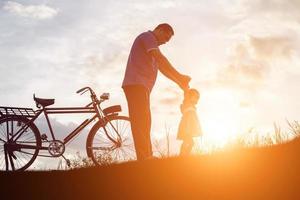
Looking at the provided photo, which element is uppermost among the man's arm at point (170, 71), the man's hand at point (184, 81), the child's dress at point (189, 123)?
the man's arm at point (170, 71)

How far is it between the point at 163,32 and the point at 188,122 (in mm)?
1969

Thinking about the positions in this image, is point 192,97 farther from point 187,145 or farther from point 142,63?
point 142,63

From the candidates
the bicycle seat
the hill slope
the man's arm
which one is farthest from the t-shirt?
the bicycle seat

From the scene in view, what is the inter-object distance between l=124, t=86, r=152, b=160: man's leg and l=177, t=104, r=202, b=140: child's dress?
1260 millimetres

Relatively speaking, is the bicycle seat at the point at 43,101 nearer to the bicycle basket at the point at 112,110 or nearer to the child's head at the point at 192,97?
the bicycle basket at the point at 112,110

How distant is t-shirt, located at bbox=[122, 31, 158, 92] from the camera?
32.4 feet

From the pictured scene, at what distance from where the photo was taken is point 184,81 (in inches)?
385

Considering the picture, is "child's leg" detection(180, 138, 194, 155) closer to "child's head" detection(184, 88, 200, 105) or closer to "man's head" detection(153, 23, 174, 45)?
"child's head" detection(184, 88, 200, 105)

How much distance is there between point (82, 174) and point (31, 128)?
116 inches

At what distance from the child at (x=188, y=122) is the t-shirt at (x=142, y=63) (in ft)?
3.78

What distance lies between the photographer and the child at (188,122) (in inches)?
429

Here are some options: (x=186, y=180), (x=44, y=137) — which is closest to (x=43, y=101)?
(x=44, y=137)

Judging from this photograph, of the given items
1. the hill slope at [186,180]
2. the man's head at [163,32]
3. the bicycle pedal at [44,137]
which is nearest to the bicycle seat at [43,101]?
the bicycle pedal at [44,137]

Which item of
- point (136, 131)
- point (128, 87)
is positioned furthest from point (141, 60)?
point (136, 131)
